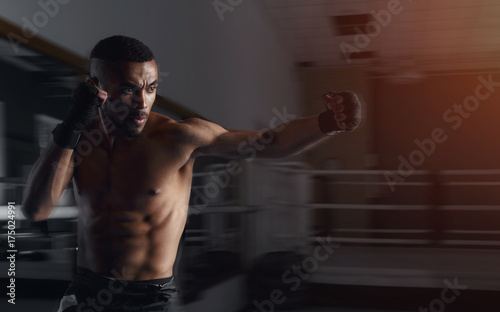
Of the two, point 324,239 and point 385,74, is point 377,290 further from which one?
point 385,74

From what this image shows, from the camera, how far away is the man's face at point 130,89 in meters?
1.10

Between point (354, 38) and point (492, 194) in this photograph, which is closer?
point (354, 38)

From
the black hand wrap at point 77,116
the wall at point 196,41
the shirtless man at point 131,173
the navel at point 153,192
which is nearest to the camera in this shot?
the black hand wrap at point 77,116

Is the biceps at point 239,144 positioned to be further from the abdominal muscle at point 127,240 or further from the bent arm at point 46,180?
the bent arm at point 46,180

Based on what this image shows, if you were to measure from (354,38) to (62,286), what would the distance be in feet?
14.1

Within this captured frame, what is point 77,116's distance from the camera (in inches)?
39.4

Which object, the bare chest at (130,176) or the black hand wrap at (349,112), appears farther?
the bare chest at (130,176)

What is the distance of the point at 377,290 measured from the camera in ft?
11.3

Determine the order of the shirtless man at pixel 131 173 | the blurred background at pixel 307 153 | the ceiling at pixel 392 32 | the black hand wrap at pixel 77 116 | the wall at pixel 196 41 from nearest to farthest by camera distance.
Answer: the black hand wrap at pixel 77 116 < the shirtless man at pixel 131 173 < the blurred background at pixel 307 153 < the wall at pixel 196 41 < the ceiling at pixel 392 32

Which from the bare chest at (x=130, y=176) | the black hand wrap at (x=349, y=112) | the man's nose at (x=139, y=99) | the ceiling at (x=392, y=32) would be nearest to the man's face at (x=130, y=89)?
the man's nose at (x=139, y=99)

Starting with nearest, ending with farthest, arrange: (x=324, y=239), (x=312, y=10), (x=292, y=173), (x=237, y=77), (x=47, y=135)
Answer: (x=47, y=135)
(x=237, y=77)
(x=292, y=173)
(x=312, y=10)
(x=324, y=239)

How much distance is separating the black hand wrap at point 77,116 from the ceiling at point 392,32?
3.33m

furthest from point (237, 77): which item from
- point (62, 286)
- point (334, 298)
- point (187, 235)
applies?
point (62, 286)

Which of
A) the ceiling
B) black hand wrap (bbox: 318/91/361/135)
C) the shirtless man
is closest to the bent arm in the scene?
the shirtless man
